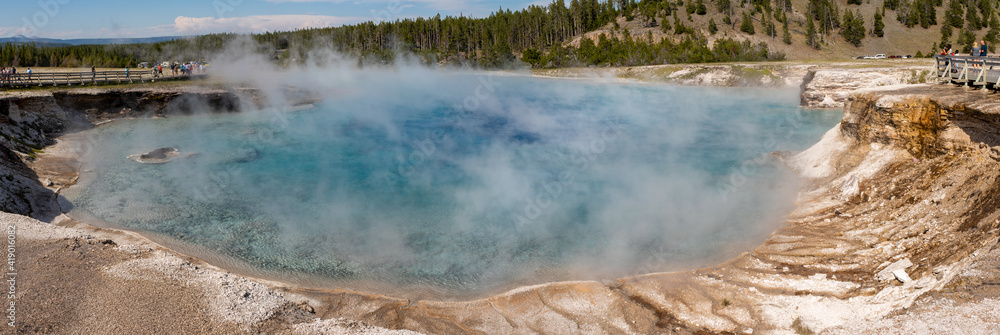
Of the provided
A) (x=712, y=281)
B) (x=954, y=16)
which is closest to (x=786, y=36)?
(x=954, y=16)

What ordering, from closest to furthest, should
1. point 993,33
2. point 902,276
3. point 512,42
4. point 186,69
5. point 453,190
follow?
point 902,276 < point 453,190 < point 186,69 < point 993,33 < point 512,42

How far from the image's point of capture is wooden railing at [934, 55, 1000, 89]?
13.4 meters

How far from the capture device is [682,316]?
898 centimetres

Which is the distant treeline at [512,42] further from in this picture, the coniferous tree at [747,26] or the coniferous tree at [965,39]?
the coniferous tree at [965,39]

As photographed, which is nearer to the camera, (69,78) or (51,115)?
(51,115)

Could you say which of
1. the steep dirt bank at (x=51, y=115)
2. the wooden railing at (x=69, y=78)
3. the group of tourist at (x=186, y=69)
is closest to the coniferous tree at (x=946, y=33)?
the steep dirt bank at (x=51, y=115)

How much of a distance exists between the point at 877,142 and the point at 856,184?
220 cm

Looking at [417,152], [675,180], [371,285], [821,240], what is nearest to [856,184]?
[821,240]

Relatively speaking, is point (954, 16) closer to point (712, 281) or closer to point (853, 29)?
point (853, 29)

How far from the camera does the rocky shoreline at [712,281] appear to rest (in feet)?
26.6

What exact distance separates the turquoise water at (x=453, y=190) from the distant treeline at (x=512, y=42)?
40716 mm

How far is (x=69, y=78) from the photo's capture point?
31.1 meters

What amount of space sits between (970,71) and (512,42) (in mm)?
86089

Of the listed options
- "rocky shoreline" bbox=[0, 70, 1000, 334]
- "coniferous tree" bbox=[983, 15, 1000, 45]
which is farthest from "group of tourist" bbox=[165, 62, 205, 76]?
"coniferous tree" bbox=[983, 15, 1000, 45]
